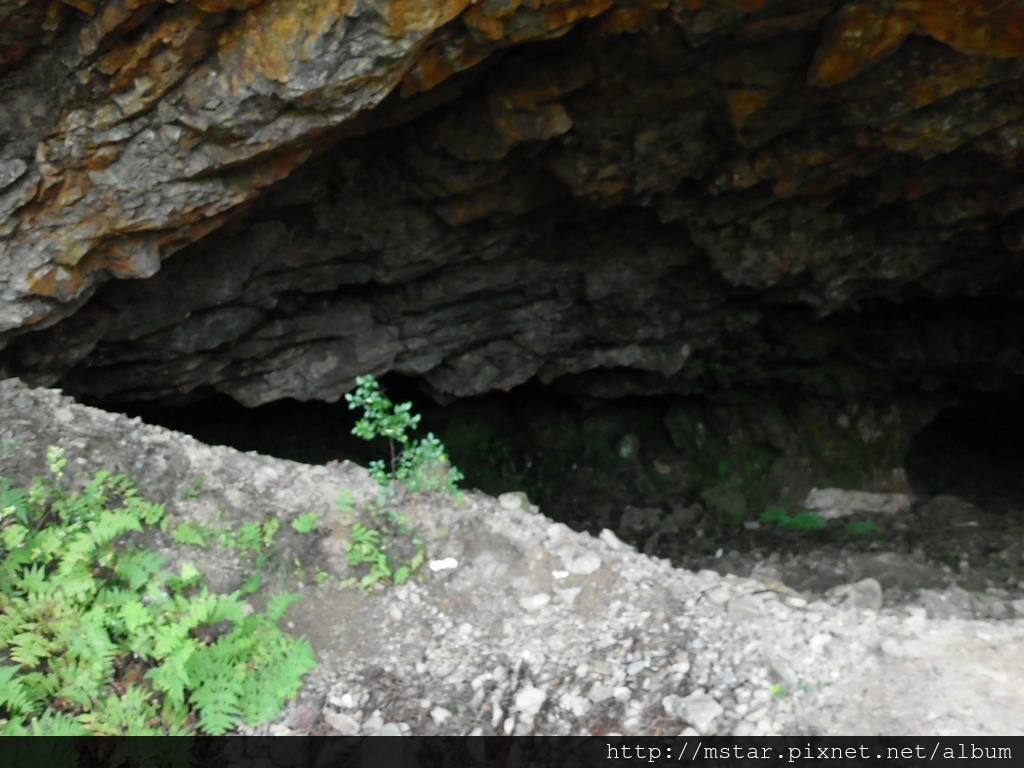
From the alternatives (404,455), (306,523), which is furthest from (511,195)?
(306,523)

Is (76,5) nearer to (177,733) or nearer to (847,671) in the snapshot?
(177,733)

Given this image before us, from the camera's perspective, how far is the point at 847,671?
259 centimetres

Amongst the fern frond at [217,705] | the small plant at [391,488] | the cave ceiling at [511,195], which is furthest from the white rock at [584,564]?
the cave ceiling at [511,195]

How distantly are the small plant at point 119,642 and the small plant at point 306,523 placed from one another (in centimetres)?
39

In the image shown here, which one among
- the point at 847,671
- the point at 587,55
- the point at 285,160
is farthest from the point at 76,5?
the point at 847,671

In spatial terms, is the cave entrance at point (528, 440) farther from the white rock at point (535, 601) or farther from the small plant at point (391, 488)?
the white rock at point (535, 601)

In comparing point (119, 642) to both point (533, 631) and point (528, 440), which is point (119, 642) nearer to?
point (533, 631)

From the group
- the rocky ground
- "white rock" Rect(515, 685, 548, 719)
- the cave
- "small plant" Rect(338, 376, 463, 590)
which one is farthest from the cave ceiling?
"white rock" Rect(515, 685, 548, 719)

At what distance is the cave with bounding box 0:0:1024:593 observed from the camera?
4.11 metres

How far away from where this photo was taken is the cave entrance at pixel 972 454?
909cm

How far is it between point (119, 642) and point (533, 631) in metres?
1.48
